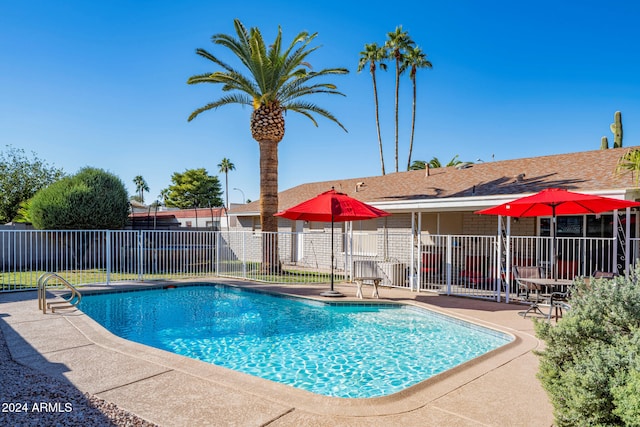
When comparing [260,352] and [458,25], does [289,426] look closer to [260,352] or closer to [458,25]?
[260,352]

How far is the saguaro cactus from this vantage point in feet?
62.1

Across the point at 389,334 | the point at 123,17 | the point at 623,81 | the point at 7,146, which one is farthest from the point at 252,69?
the point at 7,146

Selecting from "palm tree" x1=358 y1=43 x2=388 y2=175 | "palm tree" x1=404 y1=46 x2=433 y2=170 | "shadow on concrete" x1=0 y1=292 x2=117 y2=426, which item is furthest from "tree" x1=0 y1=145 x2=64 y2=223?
"palm tree" x1=404 y1=46 x2=433 y2=170

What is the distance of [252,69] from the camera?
53.6 ft

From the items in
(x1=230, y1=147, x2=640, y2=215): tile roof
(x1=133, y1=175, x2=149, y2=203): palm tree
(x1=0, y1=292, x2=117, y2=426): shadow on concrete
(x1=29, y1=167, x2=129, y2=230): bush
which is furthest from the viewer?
(x1=133, y1=175, x2=149, y2=203): palm tree

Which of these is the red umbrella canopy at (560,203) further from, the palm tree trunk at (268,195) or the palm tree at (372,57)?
the palm tree at (372,57)

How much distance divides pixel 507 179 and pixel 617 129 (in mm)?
8141

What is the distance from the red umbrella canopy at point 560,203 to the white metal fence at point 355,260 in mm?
1197

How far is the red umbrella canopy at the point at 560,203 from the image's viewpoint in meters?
8.77

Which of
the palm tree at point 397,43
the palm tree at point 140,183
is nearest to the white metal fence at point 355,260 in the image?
the palm tree at point 397,43

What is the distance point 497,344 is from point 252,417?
5537 mm

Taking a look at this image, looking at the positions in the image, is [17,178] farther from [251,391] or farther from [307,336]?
[251,391]

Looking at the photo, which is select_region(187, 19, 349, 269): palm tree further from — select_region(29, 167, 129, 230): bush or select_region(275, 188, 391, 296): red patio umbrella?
select_region(29, 167, 129, 230): bush

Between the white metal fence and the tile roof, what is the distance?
1862 mm
